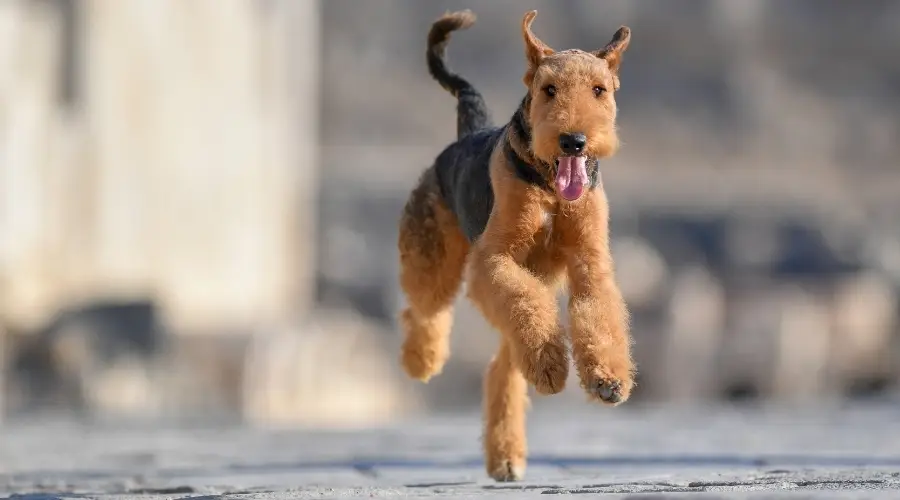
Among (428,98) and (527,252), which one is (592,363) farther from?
(428,98)

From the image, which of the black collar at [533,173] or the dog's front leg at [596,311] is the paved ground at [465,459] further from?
the black collar at [533,173]

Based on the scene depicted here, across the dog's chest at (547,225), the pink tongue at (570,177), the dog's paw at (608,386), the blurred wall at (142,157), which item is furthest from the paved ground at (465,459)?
the blurred wall at (142,157)

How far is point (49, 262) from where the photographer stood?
16.5 m

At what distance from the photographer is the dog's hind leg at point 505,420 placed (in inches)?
235

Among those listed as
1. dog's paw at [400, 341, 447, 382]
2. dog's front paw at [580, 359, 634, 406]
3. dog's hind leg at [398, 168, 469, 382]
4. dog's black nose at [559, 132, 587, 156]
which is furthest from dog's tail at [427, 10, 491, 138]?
dog's front paw at [580, 359, 634, 406]

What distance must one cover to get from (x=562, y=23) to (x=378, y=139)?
1514cm

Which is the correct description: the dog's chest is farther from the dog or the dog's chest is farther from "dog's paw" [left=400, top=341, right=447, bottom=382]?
"dog's paw" [left=400, top=341, right=447, bottom=382]

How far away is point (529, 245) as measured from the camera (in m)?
5.32

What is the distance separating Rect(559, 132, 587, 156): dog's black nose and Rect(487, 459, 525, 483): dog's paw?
1500mm

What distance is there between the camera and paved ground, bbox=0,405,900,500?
510cm

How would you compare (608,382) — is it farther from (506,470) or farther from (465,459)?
(465,459)

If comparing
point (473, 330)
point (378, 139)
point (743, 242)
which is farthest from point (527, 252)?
Result: point (378, 139)

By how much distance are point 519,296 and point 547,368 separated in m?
0.31

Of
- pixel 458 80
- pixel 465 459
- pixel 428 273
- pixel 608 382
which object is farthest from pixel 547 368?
pixel 465 459
